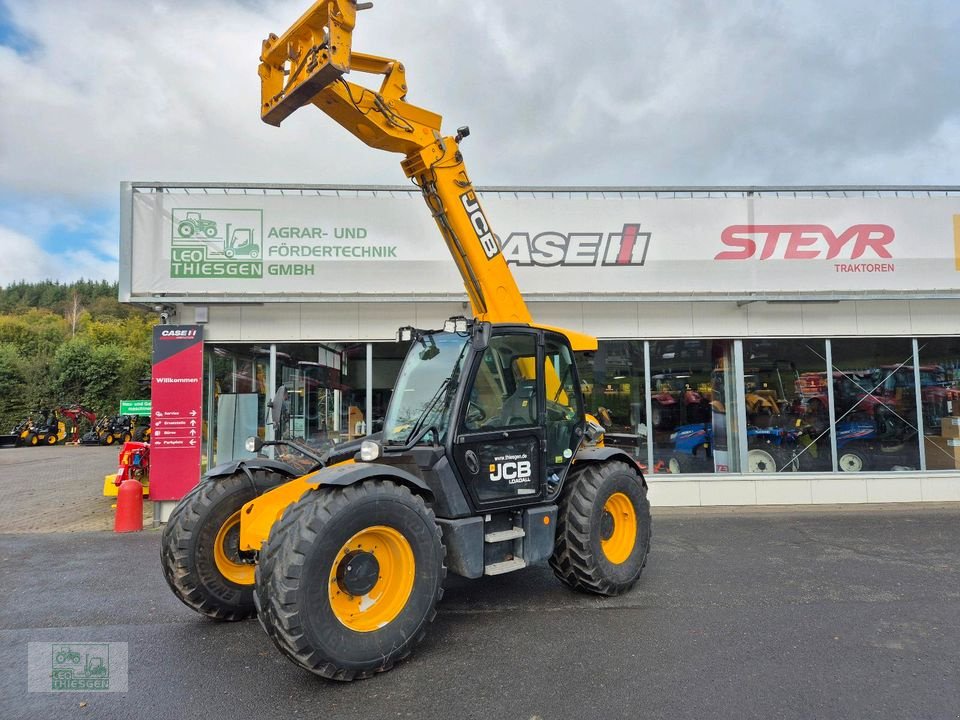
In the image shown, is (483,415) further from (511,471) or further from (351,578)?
(351,578)

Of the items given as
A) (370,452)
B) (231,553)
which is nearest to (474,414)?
(370,452)

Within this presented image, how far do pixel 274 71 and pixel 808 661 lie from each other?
232 inches

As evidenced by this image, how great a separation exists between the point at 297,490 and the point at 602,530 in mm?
2751

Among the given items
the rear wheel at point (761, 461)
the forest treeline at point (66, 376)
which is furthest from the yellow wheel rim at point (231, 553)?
the forest treeline at point (66, 376)

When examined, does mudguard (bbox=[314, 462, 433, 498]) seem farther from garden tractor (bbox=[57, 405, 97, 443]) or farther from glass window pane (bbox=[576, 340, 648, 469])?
garden tractor (bbox=[57, 405, 97, 443])

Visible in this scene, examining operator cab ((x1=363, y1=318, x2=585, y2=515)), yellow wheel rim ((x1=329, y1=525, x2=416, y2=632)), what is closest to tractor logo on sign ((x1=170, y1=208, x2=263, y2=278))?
operator cab ((x1=363, y1=318, x2=585, y2=515))

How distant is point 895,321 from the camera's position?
10.6 m

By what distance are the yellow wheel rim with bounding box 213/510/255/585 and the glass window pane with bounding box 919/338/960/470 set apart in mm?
11168

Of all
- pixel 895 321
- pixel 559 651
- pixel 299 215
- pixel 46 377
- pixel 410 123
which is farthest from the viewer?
pixel 46 377

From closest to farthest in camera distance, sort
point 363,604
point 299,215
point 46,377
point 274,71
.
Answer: point 363,604, point 274,71, point 299,215, point 46,377

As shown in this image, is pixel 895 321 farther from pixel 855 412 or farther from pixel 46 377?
pixel 46 377

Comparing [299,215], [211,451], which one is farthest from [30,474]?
[299,215]

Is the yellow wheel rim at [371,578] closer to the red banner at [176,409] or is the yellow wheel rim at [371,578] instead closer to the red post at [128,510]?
the red banner at [176,409]

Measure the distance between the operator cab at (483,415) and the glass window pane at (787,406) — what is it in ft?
20.4
